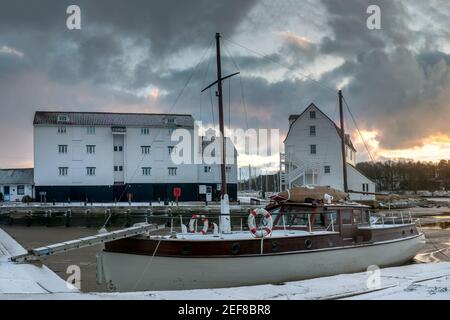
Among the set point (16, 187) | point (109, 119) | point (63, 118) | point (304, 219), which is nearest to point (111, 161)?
point (109, 119)

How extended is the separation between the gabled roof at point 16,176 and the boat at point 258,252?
4834cm

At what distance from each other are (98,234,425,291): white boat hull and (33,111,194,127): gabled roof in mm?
42714

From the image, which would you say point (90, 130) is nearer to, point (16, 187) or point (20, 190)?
point (20, 190)

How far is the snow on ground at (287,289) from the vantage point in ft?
25.8

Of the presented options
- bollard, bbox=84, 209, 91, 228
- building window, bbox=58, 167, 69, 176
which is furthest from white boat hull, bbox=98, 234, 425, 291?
building window, bbox=58, 167, 69, 176

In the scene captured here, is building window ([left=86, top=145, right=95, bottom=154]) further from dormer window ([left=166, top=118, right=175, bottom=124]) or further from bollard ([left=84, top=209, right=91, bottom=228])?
bollard ([left=84, top=209, right=91, bottom=228])

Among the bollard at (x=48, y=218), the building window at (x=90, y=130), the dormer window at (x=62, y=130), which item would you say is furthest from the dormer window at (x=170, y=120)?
the bollard at (x=48, y=218)

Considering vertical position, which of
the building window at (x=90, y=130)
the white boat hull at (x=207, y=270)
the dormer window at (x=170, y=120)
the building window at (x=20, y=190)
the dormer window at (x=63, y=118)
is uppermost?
the dormer window at (x=63, y=118)

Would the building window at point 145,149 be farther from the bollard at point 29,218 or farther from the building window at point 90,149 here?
the bollard at point 29,218

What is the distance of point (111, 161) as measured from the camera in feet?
174

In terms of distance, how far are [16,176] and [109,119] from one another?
14551 mm
